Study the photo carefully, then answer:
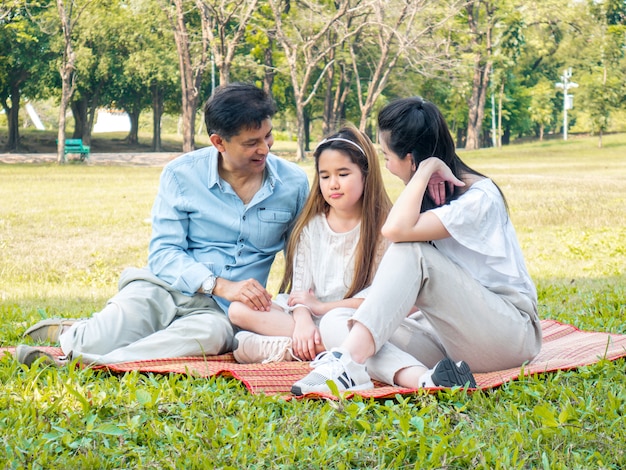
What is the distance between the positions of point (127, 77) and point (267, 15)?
7.81 meters

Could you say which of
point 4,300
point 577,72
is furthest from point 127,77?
point 4,300

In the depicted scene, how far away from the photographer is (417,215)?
304 cm

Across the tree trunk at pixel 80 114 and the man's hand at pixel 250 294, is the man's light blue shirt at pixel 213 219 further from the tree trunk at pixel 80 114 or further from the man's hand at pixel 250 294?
the tree trunk at pixel 80 114

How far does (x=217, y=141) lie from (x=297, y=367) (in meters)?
1.11

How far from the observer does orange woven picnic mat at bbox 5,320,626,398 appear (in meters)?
3.01

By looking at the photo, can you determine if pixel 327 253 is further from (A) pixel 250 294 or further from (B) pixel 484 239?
(B) pixel 484 239

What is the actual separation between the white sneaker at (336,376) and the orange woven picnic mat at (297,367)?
6 centimetres

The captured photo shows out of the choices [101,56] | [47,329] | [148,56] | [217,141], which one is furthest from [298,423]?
[101,56]

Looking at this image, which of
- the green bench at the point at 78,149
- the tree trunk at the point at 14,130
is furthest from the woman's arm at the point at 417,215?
the tree trunk at the point at 14,130

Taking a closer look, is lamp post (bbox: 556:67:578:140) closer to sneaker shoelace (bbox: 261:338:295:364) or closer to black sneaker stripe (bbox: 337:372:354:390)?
sneaker shoelace (bbox: 261:338:295:364)

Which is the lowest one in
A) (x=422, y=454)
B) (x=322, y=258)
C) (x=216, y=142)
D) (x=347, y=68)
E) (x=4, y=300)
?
(x=4, y=300)

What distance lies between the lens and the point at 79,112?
3450 centimetres

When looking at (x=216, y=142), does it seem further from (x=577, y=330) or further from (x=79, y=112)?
(x=79, y=112)

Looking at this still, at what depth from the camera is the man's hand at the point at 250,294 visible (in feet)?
11.9
